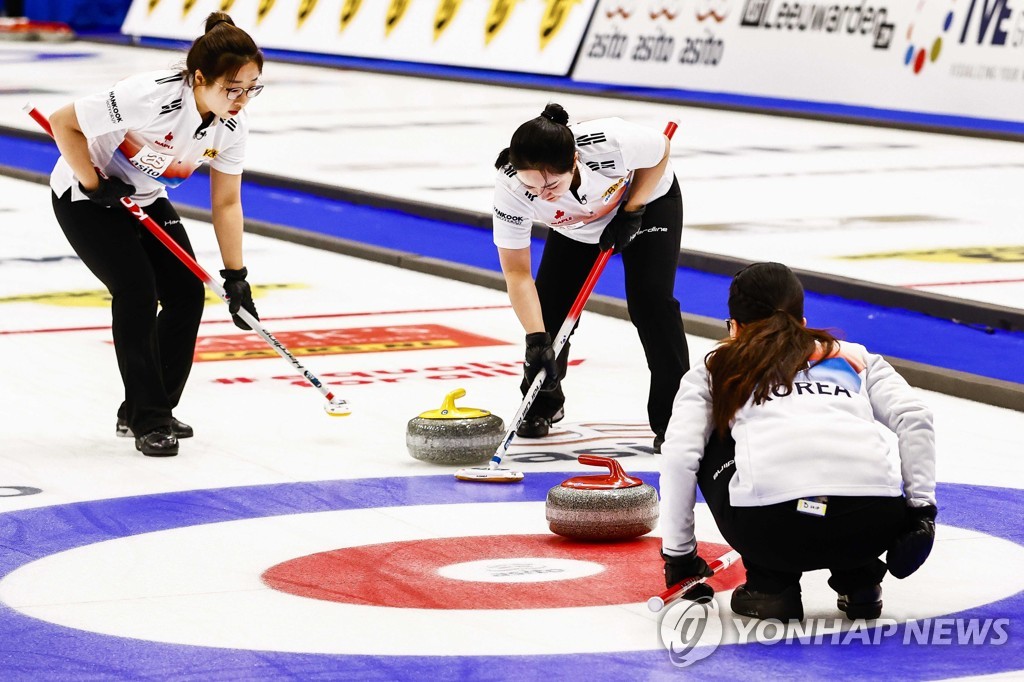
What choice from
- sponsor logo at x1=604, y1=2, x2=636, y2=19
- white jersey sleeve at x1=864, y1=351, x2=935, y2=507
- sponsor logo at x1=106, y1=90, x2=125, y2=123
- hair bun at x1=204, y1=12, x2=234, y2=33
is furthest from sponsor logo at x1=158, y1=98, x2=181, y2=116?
sponsor logo at x1=604, y1=2, x2=636, y2=19

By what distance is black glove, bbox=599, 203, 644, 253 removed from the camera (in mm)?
5766

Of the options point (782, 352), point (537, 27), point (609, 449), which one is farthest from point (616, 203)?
point (537, 27)

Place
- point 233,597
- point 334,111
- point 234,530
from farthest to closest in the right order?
1. point 334,111
2. point 234,530
3. point 233,597

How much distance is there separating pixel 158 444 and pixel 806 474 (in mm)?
2564

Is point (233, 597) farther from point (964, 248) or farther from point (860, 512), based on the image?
point (964, 248)

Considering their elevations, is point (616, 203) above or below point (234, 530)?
above

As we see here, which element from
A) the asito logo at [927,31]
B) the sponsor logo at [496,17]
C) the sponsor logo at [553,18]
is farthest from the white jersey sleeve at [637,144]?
the sponsor logo at [496,17]

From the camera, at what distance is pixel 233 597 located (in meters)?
4.18

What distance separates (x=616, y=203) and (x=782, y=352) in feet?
6.84

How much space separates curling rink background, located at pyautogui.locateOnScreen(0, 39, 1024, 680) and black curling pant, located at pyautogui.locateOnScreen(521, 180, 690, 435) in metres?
0.23

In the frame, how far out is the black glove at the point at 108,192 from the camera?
5.65 meters

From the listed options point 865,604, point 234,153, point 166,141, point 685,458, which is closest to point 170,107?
point 166,141

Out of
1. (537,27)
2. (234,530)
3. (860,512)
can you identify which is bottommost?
(234,530)

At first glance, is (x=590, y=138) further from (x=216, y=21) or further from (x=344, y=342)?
(x=344, y=342)
